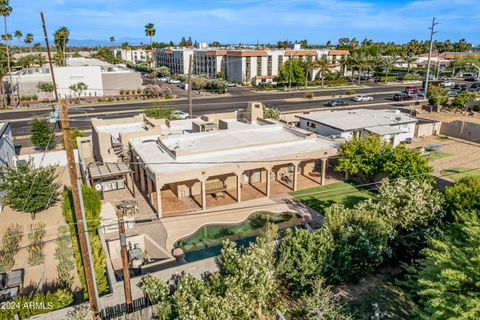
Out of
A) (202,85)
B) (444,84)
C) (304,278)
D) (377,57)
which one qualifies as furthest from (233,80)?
(304,278)

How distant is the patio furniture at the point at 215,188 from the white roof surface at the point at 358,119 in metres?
15.7

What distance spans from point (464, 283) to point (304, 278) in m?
6.85

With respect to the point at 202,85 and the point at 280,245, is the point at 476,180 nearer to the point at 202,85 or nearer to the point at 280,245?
the point at 280,245

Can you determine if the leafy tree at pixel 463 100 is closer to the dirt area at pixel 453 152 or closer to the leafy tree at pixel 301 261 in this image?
the dirt area at pixel 453 152

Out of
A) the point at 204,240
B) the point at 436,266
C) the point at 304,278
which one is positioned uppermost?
the point at 436,266

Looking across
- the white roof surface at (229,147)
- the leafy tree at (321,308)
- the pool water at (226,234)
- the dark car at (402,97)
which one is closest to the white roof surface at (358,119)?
the white roof surface at (229,147)

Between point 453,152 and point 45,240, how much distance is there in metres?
42.1

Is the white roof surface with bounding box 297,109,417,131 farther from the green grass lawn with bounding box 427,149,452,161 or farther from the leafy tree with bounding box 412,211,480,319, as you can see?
the leafy tree with bounding box 412,211,480,319

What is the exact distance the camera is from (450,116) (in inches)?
2307

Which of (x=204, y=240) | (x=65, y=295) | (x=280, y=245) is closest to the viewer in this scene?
(x=65, y=295)

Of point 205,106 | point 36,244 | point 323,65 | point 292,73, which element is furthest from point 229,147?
point 323,65

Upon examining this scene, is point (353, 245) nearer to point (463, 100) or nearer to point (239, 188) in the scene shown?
point (239, 188)

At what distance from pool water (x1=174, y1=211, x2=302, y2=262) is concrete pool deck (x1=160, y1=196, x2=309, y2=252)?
452mm

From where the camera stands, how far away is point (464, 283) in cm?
1303
